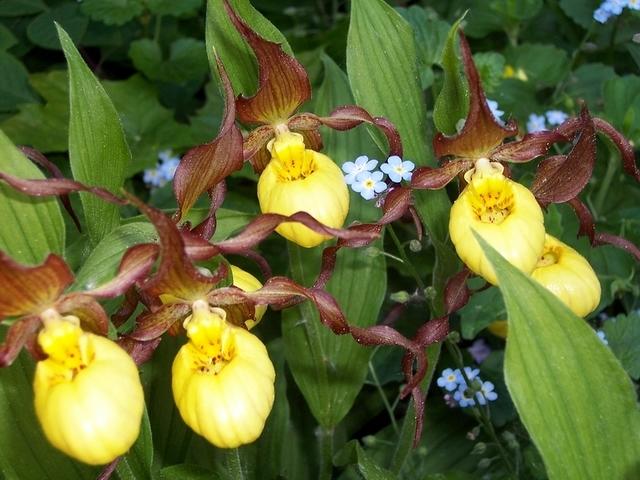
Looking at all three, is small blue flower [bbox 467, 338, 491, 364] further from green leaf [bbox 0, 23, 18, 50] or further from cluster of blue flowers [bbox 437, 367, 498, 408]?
green leaf [bbox 0, 23, 18, 50]

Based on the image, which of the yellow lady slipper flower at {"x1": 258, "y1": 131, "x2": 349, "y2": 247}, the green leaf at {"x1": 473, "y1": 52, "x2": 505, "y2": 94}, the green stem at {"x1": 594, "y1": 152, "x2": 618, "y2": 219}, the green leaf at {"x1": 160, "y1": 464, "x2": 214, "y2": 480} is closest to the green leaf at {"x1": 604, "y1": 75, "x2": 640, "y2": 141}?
the green stem at {"x1": 594, "y1": 152, "x2": 618, "y2": 219}

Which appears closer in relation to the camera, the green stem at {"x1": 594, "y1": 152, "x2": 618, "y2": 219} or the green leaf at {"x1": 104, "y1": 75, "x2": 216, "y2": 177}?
the green stem at {"x1": 594, "y1": 152, "x2": 618, "y2": 219}

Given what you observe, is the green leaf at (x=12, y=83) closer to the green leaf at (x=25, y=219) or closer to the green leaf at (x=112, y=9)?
the green leaf at (x=112, y=9)

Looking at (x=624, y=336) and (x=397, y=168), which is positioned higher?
(x=397, y=168)

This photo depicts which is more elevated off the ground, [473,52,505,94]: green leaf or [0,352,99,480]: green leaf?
[473,52,505,94]: green leaf

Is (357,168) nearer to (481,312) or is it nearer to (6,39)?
(481,312)

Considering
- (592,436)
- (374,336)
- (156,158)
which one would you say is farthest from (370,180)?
(156,158)

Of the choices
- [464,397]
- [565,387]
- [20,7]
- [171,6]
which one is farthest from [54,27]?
[565,387]
